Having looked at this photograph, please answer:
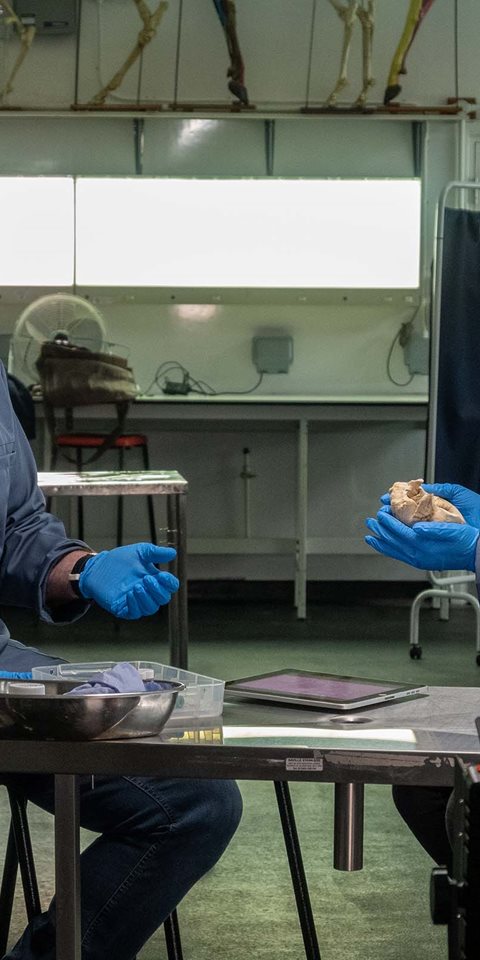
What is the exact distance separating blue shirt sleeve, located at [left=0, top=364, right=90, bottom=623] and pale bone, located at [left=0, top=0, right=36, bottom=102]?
440cm

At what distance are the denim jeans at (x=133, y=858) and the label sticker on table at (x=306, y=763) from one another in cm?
36

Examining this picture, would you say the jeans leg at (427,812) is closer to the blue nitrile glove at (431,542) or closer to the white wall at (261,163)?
the blue nitrile glove at (431,542)

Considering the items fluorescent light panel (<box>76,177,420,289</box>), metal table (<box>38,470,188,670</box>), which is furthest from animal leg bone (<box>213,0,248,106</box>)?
metal table (<box>38,470,188,670</box>)

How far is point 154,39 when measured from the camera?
19.6 ft

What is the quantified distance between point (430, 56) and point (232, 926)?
503 cm

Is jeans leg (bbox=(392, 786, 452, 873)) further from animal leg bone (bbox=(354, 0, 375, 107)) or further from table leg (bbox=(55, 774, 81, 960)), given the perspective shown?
animal leg bone (bbox=(354, 0, 375, 107))

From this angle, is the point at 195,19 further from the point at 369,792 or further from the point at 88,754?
the point at 88,754

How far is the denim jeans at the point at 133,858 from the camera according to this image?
1217mm

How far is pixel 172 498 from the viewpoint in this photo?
3.00m

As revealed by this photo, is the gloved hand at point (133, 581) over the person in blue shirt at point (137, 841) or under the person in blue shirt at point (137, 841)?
over

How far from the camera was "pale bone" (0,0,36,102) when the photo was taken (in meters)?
5.57

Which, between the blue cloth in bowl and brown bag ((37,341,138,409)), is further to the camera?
brown bag ((37,341,138,409))

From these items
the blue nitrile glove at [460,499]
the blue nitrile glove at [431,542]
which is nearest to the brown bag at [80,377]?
the blue nitrile glove at [460,499]

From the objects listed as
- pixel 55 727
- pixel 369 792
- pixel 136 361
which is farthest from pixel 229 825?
pixel 136 361
